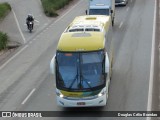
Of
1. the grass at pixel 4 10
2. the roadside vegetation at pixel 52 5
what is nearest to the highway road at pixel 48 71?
the roadside vegetation at pixel 52 5

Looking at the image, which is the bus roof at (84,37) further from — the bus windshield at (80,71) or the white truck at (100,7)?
the white truck at (100,7)

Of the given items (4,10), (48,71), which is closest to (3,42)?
(48,71)

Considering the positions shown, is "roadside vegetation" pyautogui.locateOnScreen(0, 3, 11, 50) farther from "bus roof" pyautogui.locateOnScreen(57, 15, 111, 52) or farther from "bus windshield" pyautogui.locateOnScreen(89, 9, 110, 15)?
"bus roof" pyautogui.locateOnScreen(57, 15, 111, 52)

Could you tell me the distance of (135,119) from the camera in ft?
58.6

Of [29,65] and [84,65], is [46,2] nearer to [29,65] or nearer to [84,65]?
[29,65]

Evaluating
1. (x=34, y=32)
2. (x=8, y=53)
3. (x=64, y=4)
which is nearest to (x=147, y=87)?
(x=8, y=53)

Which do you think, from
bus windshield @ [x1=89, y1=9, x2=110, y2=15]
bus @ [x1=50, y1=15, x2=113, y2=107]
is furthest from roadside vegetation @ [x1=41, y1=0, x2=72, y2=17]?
bus @ [x1=50, y1=15, x2=113, y2=107]

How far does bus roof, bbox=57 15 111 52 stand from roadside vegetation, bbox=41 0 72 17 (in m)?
24.4

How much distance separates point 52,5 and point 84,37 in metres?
30.5

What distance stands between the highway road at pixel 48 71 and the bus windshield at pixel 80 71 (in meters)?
1.50

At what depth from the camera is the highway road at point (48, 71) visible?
66.4 feet

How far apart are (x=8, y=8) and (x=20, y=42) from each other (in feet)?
49.1

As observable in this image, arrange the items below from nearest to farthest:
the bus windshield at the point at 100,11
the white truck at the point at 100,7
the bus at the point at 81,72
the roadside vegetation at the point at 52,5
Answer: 1. the bus at the point at 81,72
2. the bus windshield at the point at 100,11
3. the white truck at the point at 100,7
4. the roadside vegetation at the point at 52,5

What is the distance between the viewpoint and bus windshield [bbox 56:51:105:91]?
18109 millimetres
